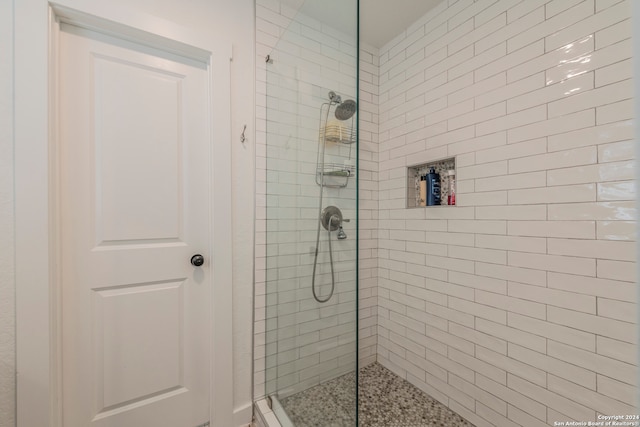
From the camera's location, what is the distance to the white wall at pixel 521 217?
100 centimetres

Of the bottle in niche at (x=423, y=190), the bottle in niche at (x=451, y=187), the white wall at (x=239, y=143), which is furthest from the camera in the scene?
the bottle in niche at (x=423, y=190)

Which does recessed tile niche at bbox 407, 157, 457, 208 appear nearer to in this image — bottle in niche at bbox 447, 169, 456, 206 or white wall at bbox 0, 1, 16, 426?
bottle in niche at bbox 447, 169, 456, 206

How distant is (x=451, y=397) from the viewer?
5.03ft

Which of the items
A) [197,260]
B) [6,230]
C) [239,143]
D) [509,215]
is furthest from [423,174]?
[6,230]

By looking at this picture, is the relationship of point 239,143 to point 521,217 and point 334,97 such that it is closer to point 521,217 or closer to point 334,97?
point 334,97

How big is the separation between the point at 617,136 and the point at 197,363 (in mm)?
2160

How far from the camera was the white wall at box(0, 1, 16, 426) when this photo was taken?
38.6 inches

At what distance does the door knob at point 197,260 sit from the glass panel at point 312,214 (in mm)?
369

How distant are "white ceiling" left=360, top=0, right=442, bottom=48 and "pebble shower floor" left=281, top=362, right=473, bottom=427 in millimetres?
2104

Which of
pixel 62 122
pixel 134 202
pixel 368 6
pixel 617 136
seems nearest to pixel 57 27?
pixel 62 122

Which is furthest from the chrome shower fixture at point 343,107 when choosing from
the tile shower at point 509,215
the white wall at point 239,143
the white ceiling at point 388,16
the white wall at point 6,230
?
the white wall at point 6,230

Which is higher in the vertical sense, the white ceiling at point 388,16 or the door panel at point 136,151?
the white ceiling at point 388,16

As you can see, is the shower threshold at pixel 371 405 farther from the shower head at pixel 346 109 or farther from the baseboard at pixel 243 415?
the shower head at pixel 346 109

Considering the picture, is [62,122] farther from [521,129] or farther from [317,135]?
[521,129]
